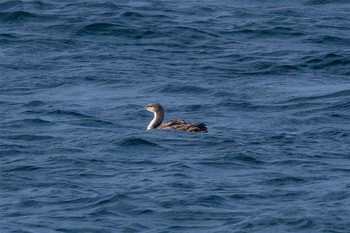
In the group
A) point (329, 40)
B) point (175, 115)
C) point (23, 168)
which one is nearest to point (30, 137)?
point (23, 168)

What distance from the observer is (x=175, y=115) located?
1107 inches

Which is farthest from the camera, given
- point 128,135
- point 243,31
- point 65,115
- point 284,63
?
point 243,31

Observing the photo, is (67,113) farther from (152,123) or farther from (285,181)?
(285,181)

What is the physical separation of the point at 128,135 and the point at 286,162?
10.9 feet

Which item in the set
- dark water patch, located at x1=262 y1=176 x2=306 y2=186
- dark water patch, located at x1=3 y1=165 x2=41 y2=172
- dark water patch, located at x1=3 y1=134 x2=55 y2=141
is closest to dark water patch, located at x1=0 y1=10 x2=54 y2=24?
dark water patch, located at x1=3 y1=134 x2=55 y2=141

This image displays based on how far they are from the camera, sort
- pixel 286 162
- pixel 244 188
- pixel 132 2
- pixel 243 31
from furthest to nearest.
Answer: pixel 132 2 → pixel 243 31 → pixel 286 162 → pixel 244 188

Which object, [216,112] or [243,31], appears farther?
[243,31]

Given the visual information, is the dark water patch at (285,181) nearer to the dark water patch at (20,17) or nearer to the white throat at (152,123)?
the white throat at (152,123)

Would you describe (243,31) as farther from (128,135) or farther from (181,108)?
(128,135)

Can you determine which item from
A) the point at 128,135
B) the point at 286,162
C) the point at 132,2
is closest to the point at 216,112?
the point at 128,135

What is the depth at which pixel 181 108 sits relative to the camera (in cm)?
2841

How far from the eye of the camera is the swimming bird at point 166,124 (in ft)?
83.7

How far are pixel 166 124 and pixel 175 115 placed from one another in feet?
5.43

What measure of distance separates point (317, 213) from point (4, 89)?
406 inches
